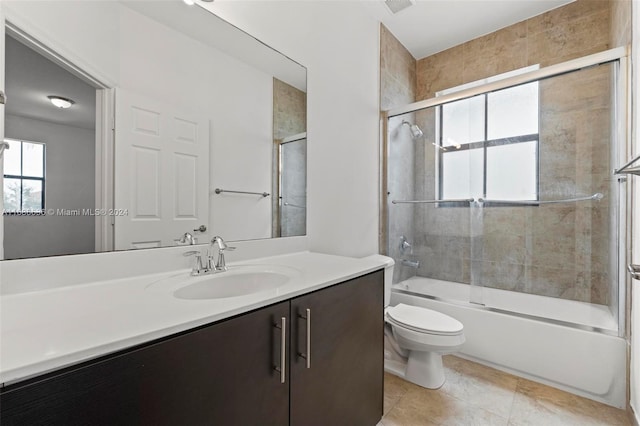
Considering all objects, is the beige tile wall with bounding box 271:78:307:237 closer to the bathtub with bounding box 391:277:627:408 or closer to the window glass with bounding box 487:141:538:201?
the bathtub with bounding box 391:277:627:408

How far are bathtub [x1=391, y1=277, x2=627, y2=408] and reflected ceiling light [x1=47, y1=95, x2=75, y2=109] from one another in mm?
2376

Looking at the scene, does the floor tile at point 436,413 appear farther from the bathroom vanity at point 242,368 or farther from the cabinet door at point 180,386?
the cabinet door at point 180,386

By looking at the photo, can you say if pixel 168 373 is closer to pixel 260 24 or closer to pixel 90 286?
pixel 90 286

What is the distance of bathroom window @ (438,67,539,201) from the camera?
2309mm

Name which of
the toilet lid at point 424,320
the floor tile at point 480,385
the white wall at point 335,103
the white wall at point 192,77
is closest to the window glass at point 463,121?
the white wall at point 335,103

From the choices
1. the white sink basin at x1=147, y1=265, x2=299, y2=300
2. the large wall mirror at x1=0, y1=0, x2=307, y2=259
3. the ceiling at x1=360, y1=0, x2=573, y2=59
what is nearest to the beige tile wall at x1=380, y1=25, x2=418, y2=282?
the ceiling at x1=360, y1=0, x2=573, y2=59

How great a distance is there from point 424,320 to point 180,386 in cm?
150

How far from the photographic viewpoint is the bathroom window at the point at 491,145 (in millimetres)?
2309

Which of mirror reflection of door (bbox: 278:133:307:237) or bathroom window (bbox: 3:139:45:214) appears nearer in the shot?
bathroom window (bbox: 3:139:45:214)

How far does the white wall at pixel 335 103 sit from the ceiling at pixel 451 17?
0.25 meters

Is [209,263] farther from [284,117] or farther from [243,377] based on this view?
[284,117]

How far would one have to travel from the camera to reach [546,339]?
1760 mm

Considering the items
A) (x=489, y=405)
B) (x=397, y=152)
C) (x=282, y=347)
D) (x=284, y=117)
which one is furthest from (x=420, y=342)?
(x=397, y=152)

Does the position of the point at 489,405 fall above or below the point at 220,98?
below
